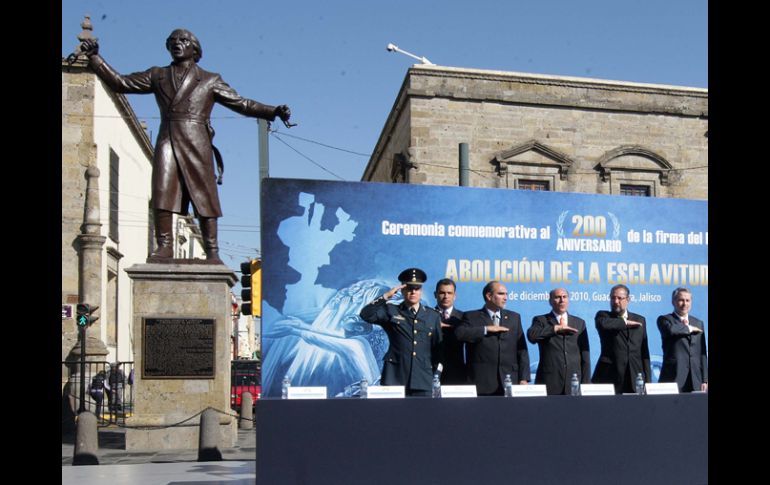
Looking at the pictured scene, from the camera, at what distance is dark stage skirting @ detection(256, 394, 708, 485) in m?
7.12

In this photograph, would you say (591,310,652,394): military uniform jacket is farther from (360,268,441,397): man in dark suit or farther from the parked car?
the parked car

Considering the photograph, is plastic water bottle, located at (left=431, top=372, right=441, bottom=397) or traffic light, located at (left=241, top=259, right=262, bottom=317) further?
traffic light, located at (left=241, top=259, right=262, bottom=317)

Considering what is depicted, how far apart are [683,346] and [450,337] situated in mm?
2496

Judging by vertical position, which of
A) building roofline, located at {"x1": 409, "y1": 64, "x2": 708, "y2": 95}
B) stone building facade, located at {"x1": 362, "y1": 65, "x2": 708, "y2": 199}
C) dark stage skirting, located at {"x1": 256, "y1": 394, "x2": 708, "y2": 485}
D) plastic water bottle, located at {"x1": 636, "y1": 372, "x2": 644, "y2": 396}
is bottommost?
dark stage skirting, located at {"x1": 256, "y1": 394, "x2": 708, "y2": 485}

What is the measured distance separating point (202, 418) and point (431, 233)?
4.78 meters

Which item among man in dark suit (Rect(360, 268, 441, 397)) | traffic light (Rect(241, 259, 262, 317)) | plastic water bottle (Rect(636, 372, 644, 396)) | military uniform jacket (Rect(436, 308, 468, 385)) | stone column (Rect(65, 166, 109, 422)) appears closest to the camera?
man in dark suit (Rect(360, 268, 441, 397))

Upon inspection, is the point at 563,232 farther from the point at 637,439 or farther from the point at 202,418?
the point at 202,418

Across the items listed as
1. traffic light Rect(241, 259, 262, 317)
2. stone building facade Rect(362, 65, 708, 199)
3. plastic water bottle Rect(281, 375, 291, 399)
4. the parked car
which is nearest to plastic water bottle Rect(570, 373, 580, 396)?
plastic water bottle Rect(281, 375, 291, 399)

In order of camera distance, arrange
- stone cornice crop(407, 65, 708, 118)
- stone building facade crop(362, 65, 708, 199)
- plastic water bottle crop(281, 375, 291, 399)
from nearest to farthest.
Result: 1. plastic water bottle crop(281, 375, 291, 399)
2. stone building facade crop(362, 65, 708, 199)
3. stone cornice crop(407, 65, 708, 118)

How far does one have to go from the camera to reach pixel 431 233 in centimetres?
817

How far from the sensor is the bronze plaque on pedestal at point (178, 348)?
11.4 metres

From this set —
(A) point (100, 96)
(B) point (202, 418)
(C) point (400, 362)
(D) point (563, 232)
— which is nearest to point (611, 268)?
(D) point (563, 232)

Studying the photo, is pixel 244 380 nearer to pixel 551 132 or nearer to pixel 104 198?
pixel 104 198

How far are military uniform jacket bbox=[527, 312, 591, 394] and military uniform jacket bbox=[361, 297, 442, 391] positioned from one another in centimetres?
109
